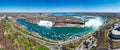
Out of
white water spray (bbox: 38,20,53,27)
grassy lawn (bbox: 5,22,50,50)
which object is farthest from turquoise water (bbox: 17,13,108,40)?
grassy lawn (bbox: 5,22,50,50)

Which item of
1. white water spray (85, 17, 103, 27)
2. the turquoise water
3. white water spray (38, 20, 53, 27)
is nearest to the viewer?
the turquoise water

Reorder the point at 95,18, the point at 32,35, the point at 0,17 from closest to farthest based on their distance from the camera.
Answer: the point at 32,35 → the point at 0,17 → the point at 95,18

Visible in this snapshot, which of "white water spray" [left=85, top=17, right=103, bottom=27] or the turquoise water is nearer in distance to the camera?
the turquoise water

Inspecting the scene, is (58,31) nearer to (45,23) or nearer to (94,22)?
(45,23)

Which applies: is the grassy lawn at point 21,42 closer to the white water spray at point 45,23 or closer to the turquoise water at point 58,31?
the turquoise water at point 58,31

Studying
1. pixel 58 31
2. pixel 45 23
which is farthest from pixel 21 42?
pixel 45 23

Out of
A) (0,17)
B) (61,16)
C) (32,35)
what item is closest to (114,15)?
(61,16)

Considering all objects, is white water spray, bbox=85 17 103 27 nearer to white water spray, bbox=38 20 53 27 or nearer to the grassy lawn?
white water spray, bbox=38 20 53 27

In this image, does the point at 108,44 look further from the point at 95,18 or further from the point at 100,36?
the point at 95,18
